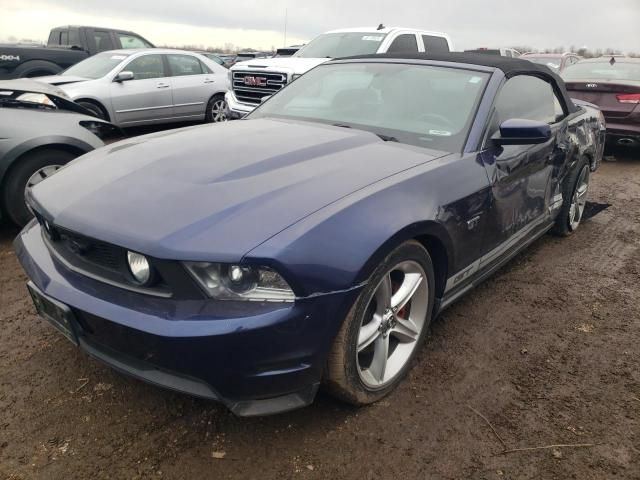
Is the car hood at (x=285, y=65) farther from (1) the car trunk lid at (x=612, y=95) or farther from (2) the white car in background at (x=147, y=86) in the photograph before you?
(1) the car trunk lid at (x=612, y=95)

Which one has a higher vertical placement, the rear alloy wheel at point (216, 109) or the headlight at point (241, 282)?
the headlight at point (241, 282)

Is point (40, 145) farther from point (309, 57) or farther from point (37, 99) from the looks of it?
point (309, 57)

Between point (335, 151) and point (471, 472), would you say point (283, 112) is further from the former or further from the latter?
point (471, 472)

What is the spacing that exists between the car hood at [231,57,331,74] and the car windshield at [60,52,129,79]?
2166mm

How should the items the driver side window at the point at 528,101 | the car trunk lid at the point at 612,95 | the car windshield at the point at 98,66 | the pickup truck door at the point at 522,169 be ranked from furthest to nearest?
the car windshield at the point at 98,66, the car trunk lid at the point at 612,95, the driver side window at the point at 528,101, the pickup truck door at the point at 522,169

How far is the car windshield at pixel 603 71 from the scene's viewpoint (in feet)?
25.6

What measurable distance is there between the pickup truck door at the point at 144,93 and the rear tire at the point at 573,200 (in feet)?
22.6

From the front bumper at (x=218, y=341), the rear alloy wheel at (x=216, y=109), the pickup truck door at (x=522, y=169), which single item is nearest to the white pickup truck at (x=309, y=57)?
the rear alloy wheel at (x=216, y=109)

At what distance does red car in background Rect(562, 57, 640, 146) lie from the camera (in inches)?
285

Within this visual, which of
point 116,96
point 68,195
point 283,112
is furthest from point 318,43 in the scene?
point 68,195

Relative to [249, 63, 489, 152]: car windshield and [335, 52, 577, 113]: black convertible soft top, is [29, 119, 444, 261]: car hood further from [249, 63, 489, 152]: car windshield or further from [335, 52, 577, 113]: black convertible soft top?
[335, 52, 577, 113]: black convertible soft top

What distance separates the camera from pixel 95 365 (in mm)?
2498

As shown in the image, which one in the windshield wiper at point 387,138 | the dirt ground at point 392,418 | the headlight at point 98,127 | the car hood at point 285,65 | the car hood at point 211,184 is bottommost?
the dirt ground at point 392,418

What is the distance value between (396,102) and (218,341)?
6.52 feet
